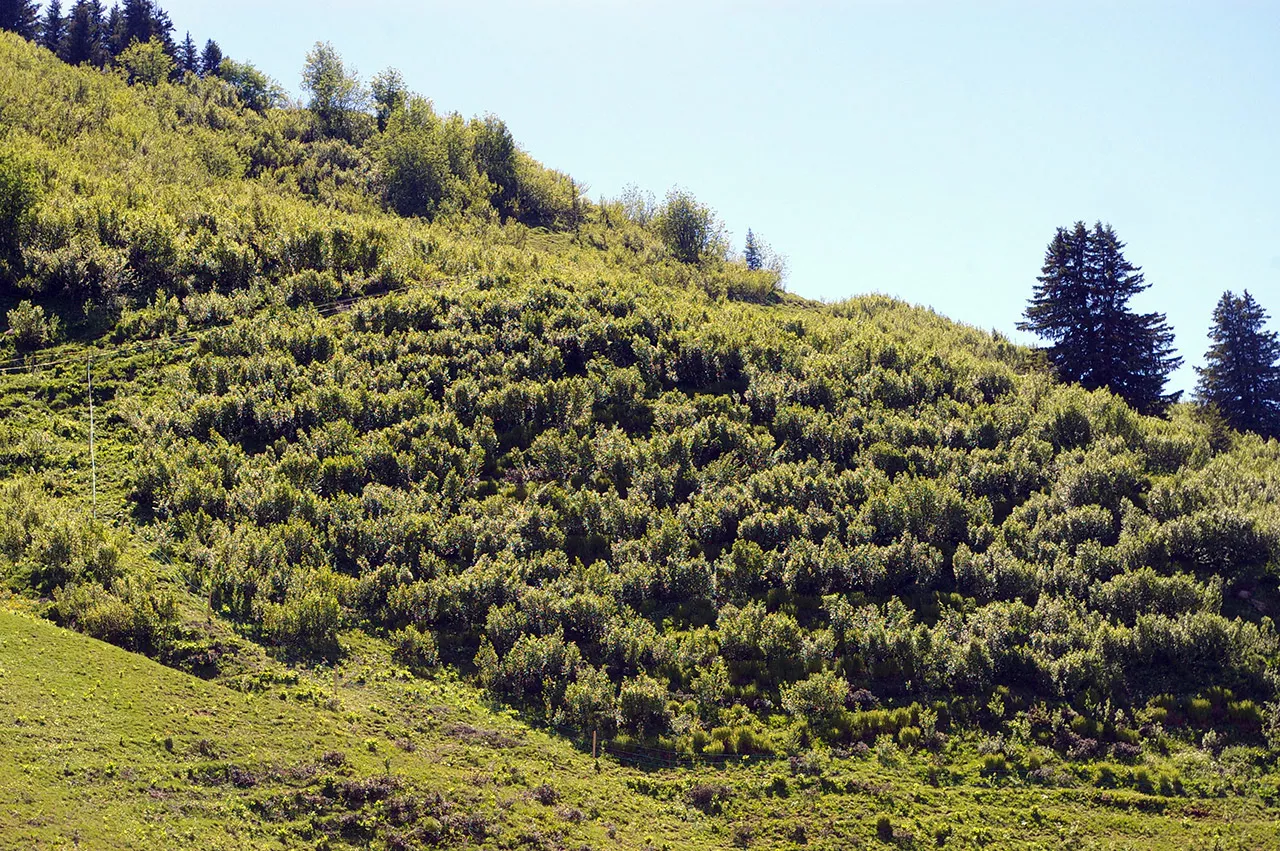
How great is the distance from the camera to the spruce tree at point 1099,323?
179ft

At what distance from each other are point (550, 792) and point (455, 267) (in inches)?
1671

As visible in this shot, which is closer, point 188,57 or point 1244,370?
point 1244,370

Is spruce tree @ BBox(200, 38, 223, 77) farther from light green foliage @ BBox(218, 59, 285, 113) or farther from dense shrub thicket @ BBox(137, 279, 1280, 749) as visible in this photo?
dense shrub thicket @ BBox(137, 279, 1280, 749)

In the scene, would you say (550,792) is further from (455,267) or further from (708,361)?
(455,267)

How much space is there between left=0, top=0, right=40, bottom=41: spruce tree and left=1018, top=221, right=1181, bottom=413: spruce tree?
352 ft

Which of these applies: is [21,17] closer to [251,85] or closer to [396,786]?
[251,85]

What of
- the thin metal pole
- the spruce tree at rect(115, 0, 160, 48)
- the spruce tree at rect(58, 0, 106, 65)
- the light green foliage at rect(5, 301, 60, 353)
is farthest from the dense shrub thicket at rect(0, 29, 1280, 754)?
the spruce tree at rect(115, 0, 160, 48)

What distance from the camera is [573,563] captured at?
3678 cm

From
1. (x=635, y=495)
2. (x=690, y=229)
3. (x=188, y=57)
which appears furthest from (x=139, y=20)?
(x=635, y=495)

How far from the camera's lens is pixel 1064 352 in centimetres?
5638

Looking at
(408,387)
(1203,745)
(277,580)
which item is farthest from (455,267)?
(1203,745)

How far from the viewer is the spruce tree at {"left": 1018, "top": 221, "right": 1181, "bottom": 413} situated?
179 feet

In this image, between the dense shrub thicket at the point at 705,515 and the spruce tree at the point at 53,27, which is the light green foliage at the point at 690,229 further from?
the spruce tree at the point at 53,27

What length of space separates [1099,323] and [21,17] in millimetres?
113008
